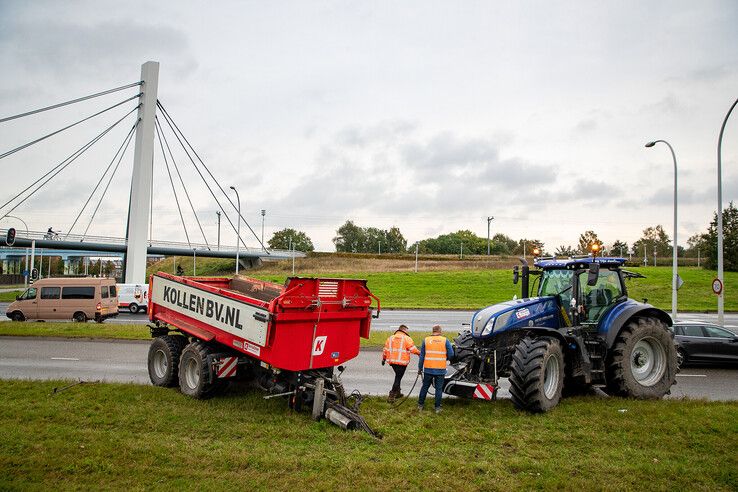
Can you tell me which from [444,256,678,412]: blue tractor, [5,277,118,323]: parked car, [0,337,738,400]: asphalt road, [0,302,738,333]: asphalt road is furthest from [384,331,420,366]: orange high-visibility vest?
[5,277,118,323]: parked car

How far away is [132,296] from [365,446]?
28394 millimetres

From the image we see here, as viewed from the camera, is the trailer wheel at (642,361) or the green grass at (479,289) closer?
the trailer wheel at (642,361)

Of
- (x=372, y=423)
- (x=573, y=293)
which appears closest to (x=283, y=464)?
(x=372, y=423)

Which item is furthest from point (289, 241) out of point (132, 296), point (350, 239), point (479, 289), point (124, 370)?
point (124, 370)

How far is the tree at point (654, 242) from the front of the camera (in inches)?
4304

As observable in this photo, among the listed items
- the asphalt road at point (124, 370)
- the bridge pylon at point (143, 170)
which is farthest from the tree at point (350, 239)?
the asphalt road at point (124, 370)

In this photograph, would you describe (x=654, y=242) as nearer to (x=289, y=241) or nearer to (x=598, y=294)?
(x=289, y=241)

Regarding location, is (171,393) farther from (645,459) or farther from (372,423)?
(645,459)

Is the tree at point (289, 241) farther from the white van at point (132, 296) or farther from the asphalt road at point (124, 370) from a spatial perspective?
the asphalt road at point (124, 370)

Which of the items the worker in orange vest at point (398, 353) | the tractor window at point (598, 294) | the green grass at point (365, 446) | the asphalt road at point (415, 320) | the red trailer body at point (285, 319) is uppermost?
the tractor window at point (598, 294)

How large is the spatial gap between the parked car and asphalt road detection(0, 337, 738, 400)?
26.8 ft

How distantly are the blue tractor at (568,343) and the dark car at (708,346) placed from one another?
4771 mm

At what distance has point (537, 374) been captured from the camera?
834cm

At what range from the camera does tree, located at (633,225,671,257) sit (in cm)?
10931
